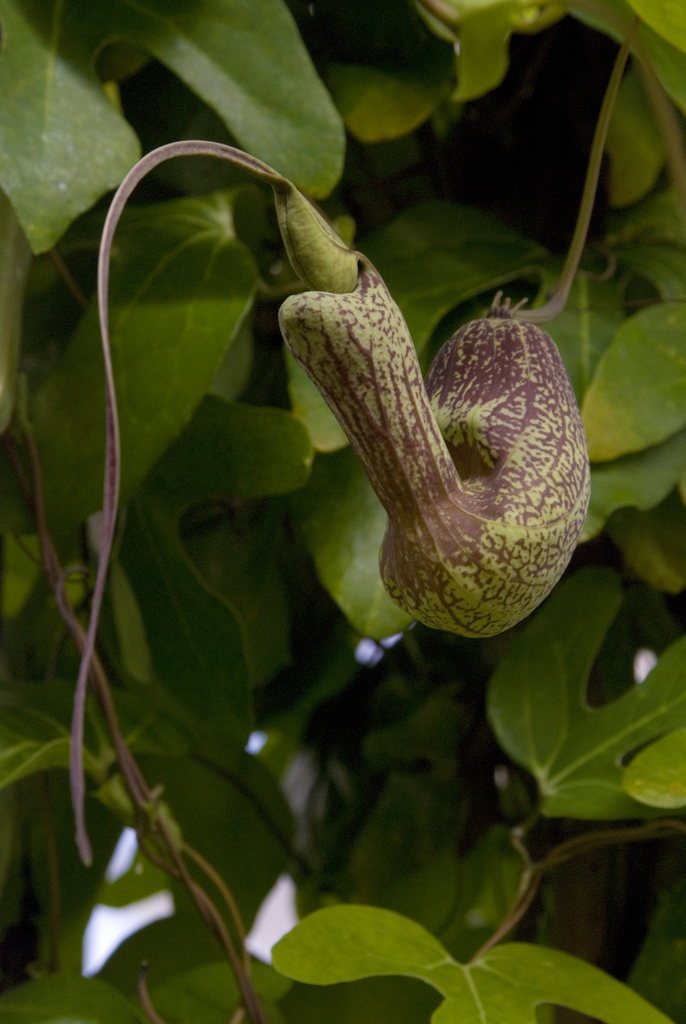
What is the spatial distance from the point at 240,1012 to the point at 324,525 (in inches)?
11.3

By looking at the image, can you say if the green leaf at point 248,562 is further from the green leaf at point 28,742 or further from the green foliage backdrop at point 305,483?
the green leaf at point 28,742

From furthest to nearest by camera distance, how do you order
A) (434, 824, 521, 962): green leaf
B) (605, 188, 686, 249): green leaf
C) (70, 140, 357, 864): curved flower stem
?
1. (434, 824, 521, 962): green leaf
2. (605, 188, 686, 249): green leaf
3. (70, 140, 357, 864): curved flower stem

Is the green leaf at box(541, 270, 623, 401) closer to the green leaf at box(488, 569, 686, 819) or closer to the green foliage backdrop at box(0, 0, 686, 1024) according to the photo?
the green foliage backdrop at box(0, 0, 686, 1024)

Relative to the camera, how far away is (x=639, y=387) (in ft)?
1.69

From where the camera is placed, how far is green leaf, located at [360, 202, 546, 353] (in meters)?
0.56

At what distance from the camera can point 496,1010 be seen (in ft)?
1.43

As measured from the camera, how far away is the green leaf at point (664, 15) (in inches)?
15.4

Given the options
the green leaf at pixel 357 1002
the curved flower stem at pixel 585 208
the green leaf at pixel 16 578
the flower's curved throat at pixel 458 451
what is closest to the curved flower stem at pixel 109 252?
the flower's curved throat at pixel 458 451

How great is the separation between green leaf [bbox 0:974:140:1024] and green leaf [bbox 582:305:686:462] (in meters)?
0.40

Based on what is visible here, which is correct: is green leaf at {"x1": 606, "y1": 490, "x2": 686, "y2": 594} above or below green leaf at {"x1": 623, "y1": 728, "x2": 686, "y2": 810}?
above

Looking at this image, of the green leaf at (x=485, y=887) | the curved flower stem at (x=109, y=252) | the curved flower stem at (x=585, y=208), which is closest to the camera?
the curved flower stem at (x=109, y=252)

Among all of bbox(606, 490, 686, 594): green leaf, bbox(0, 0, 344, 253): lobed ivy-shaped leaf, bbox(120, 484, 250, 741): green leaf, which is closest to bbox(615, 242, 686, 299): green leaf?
bbox(606, 490, 686, 594): green leaf

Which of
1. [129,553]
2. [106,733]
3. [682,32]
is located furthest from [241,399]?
[682,32]

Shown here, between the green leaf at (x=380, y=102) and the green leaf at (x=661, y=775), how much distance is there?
0.39 m
